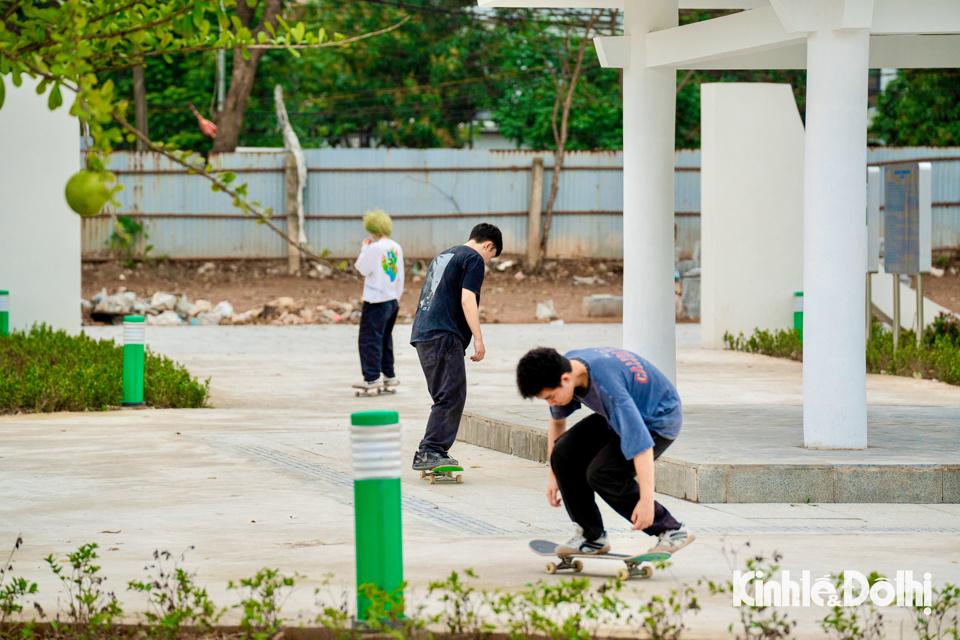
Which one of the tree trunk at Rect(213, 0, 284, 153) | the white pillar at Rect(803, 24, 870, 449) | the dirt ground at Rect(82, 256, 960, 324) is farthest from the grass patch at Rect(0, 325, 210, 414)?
the tree trunk at Rect(213, 0, 284, 153)

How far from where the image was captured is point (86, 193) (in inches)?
89.3

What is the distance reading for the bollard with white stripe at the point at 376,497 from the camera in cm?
402

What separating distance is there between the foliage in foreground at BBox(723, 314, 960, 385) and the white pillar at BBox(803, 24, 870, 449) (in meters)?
5.47

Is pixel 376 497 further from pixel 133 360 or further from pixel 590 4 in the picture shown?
pixel 590 4

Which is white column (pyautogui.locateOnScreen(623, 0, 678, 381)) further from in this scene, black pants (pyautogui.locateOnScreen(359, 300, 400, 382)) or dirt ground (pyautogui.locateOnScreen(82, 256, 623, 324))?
dirt ground (pyautogui.locateOnScreen(82, 256, 623, 324))

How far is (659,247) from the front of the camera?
8.88m

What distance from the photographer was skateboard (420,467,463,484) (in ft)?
24.0

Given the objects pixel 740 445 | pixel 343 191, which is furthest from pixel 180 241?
pixel 740 445

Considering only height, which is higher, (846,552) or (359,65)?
(359,65)

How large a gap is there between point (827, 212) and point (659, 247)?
1828 mm

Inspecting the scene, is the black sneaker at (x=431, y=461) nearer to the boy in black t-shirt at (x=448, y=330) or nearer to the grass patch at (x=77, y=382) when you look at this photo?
the boy in black t-shirt at (x=448, y=330)

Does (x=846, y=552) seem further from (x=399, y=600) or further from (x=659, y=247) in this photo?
(x=659, y=247)

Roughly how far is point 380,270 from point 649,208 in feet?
9.93

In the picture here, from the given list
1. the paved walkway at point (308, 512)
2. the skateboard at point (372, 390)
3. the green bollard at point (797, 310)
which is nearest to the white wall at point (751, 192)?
the green bollard at point (797, 310)
